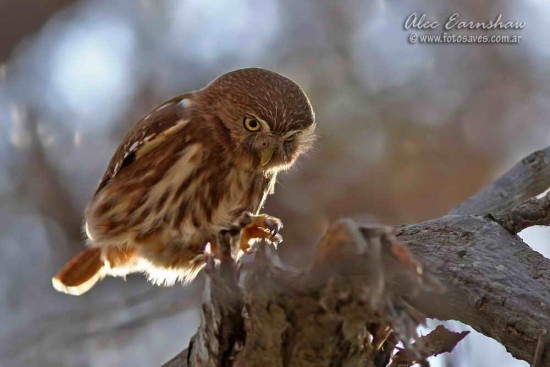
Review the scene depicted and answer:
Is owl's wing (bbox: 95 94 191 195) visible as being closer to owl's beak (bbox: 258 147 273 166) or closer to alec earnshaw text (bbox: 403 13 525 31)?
owl's beak (bbox: 258 147 273 166)

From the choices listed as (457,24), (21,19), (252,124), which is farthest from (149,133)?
(457,24)

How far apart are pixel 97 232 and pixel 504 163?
3875mm

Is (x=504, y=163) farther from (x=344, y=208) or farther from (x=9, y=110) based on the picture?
(x=9, y=110)

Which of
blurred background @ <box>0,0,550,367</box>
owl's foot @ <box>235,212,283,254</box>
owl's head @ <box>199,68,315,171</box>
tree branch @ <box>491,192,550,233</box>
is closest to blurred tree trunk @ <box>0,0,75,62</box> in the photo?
blurred background @ <box>0,0,550,367</box>

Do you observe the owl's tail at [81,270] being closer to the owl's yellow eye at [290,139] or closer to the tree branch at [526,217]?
the owl's yellow eye at [290,139]

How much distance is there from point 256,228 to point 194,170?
25.1 inches

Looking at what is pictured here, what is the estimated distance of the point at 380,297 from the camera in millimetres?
2248

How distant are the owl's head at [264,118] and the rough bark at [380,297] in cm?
113

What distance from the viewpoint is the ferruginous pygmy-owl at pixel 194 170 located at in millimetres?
4305

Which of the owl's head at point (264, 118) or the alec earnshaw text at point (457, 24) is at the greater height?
the alec earnshaw text at point (457, 24)

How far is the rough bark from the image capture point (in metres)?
2.28

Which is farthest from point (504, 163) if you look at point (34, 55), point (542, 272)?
point (34, 55)

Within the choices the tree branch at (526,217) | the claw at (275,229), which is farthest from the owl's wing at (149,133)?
the tree branch at (526,217)

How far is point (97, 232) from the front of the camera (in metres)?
4.54
